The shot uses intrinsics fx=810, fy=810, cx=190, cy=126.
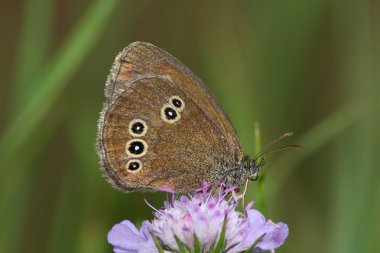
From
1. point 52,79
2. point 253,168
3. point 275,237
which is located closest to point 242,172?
point 253,168

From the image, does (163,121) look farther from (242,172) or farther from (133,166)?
(242,172)

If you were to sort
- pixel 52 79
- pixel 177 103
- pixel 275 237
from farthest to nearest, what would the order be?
pixel 52 79 < pixel 177 103 < pixel 275 237

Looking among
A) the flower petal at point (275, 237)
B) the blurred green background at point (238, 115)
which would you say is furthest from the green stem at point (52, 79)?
the flower petal at point (275, 237)

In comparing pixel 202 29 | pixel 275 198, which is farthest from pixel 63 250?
pixel 202 29

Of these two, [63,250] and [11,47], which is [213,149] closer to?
[63,250]

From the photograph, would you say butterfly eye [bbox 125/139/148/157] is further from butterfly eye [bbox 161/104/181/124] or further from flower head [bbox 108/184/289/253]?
flower head [bbox 108/184/289/253]

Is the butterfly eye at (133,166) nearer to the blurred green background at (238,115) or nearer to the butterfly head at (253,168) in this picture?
the butterfly head at (253,168)
